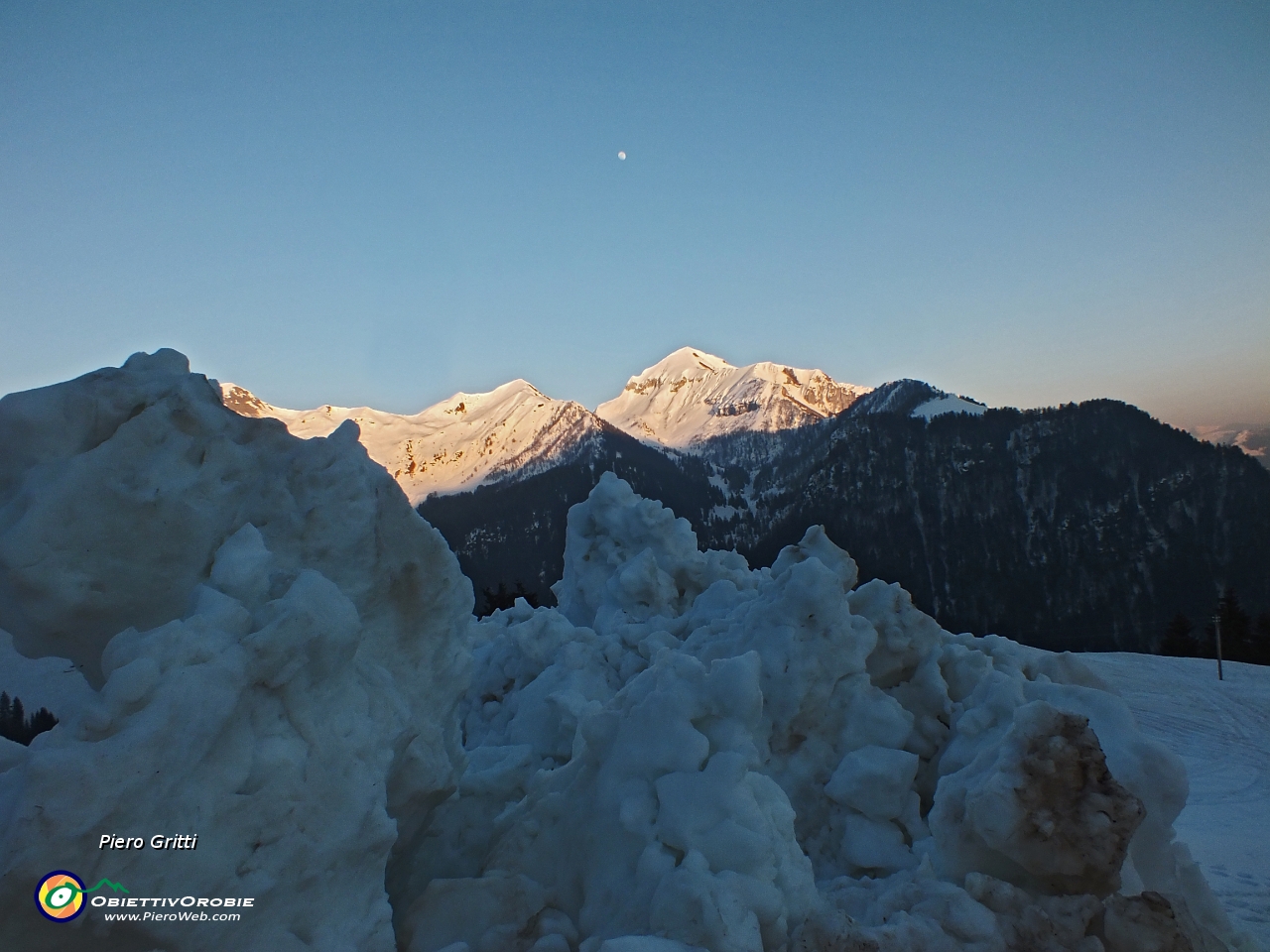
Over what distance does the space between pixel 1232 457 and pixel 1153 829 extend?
372ft

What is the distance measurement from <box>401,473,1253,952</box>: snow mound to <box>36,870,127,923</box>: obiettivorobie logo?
2.27 metres

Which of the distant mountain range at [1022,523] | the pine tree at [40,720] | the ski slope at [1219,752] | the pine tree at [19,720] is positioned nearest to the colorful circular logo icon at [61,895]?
the ski slope at [1219,752]

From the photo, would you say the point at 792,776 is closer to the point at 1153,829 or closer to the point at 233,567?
the point at 1153,829

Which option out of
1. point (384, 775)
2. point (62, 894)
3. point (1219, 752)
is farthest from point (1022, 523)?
point (62, 894)

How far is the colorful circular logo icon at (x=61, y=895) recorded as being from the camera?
3336 mm

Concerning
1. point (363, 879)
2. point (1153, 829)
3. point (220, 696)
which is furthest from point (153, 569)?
point (1153, 829)

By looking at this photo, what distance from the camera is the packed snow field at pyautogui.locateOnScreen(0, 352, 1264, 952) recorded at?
3.71 metres

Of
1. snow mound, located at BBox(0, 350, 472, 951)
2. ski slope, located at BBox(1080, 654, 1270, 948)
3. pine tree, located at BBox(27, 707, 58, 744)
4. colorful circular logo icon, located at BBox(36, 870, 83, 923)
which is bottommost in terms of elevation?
pine tree, located at BBox(27, 707, 58, 744)

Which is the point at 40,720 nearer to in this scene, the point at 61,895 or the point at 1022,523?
the point at 61,895

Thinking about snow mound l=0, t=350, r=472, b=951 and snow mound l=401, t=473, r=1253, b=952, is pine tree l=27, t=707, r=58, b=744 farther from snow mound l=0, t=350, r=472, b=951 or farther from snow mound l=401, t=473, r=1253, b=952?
snow mound l=0, t=350, r=472, b=951

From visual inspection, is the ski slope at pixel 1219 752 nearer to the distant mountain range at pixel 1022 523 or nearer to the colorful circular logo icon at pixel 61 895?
the colorful circular logo icon at pixel 61 895

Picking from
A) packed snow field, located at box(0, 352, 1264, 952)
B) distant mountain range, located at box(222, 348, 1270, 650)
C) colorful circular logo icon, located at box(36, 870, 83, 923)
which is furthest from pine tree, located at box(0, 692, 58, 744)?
distant mountain range, located at box(222, 348, 1270, 650)

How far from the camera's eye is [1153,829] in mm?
6012

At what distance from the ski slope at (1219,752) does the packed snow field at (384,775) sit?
3.26 meters
